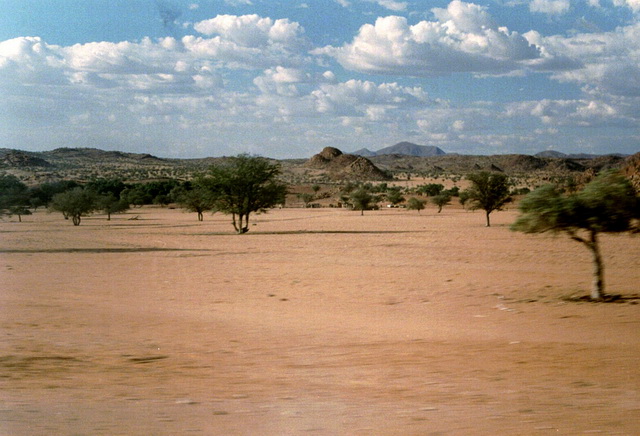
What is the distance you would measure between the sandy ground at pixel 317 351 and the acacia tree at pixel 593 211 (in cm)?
196

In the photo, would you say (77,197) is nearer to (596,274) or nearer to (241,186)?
(241,186)

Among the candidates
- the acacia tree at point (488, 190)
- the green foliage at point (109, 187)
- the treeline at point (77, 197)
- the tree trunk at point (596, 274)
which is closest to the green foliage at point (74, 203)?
the treeline at point (77, 197)

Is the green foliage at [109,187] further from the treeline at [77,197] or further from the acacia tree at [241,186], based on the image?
the acacia tree at [241,186]

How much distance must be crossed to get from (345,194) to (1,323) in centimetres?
10022

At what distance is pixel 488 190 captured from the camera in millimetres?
54844

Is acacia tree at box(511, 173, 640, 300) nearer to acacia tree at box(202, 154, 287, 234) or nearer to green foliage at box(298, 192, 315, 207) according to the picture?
acacia tree at box(202, 154, 287, 234)

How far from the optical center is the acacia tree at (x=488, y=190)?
54.5 meters

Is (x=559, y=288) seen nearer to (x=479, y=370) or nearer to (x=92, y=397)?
(x=479, y=370)

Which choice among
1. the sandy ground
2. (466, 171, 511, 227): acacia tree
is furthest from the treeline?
(466, 171, 511, 227): acacia tree

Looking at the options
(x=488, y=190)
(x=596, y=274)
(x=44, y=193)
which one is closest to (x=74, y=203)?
(x=44, y=193)

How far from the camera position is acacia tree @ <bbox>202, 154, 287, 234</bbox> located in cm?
5150

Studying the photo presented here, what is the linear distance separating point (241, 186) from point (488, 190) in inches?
859

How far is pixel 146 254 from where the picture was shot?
3228 centimetres

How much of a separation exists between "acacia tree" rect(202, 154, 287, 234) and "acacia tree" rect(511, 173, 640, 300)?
3667 centimetres
